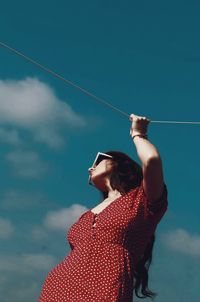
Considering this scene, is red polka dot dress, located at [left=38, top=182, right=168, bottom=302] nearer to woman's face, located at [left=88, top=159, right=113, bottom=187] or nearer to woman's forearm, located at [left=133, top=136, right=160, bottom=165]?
woman's forearm, located at [left=133, top=136, right=160, bottom=165]

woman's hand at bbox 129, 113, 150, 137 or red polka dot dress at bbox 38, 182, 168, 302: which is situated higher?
woman's hand at bbox 129, 113, 150, 137

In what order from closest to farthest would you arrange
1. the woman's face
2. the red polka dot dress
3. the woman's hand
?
1. the red polka dot dress
2. the woman's hand
3. the woman's face

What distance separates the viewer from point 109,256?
533 cm

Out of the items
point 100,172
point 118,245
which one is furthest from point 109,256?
point 100,172

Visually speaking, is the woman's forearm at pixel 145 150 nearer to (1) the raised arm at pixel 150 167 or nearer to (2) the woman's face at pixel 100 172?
(1) the raised arm at pixel 150 167

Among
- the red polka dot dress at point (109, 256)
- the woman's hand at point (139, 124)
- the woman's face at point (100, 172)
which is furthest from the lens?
the woman's face at point (100, 172)

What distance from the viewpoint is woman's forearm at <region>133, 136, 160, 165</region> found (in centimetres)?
526

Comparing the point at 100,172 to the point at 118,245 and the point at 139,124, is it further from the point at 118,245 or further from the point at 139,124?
the point at 118,245

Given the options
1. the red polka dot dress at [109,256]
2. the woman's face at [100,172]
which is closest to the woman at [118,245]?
the red polka dot dress at [109,256]

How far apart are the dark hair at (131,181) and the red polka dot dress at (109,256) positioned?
0.60 feet

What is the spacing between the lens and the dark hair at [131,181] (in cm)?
563

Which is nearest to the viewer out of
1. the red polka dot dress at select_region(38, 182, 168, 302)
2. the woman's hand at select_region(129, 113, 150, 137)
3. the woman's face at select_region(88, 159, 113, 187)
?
the red polka dot dress at select_region(38, 182, 168, 302)

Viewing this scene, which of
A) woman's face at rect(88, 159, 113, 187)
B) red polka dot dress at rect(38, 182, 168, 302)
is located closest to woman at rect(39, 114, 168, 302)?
red polka dot dress at rect(38, 182, 168, 302)

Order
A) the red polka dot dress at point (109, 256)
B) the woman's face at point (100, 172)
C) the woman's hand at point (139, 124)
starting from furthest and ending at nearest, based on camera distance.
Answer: the woman's face at point (100, 172)
the woman's hand at point (139, 124)
the red polka dot dress at point (109, 256)
